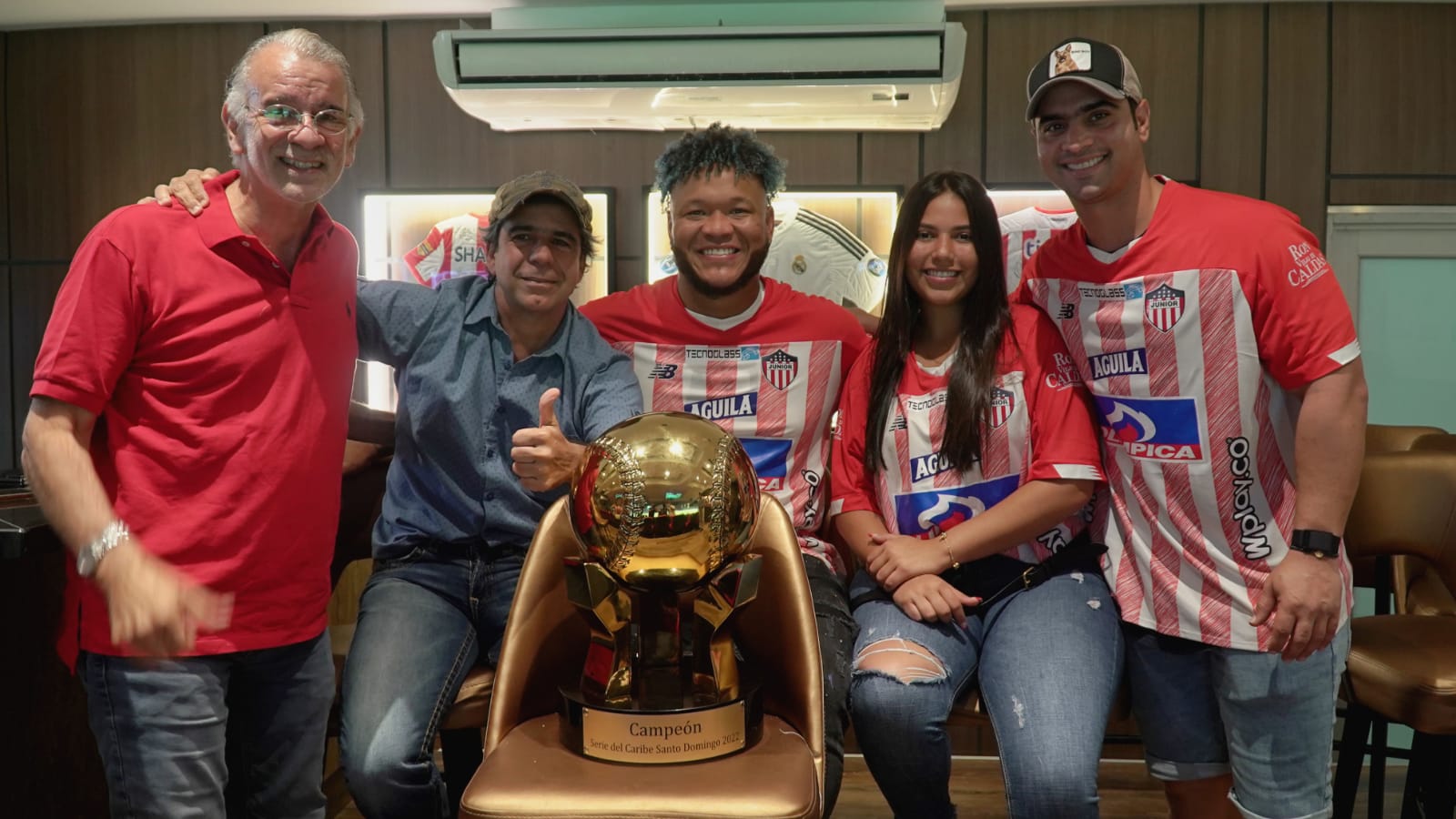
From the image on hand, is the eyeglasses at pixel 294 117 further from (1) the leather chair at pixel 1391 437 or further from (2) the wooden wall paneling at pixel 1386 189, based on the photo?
(2) the wooden wall paneling at pixel 1386 189

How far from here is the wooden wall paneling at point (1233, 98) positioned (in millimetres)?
4184

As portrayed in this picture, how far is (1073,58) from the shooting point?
6.26 feet

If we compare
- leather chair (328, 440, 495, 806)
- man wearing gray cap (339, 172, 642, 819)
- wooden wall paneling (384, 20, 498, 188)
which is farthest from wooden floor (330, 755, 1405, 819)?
wooden wall paneling (384, 20, 498, 188)

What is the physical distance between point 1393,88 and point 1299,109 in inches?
14.2

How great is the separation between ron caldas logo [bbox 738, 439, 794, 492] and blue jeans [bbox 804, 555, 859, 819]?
195mm

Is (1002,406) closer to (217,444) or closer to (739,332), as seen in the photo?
(739,332)

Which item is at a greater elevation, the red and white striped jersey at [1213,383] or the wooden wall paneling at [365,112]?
the wooden wall paneling at [365,112]

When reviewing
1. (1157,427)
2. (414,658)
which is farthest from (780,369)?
(414,658)

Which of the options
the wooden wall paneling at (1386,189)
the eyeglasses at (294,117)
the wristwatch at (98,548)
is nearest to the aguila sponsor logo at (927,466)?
the eyeglasses at (294,117)

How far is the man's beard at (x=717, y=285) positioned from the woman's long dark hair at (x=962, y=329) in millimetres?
349

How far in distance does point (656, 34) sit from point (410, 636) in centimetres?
231

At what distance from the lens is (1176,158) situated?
4.23 meters

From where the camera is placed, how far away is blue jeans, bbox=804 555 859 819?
5.70 ft

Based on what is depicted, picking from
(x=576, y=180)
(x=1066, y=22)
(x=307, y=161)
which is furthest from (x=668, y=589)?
(x=1066, y=22)
